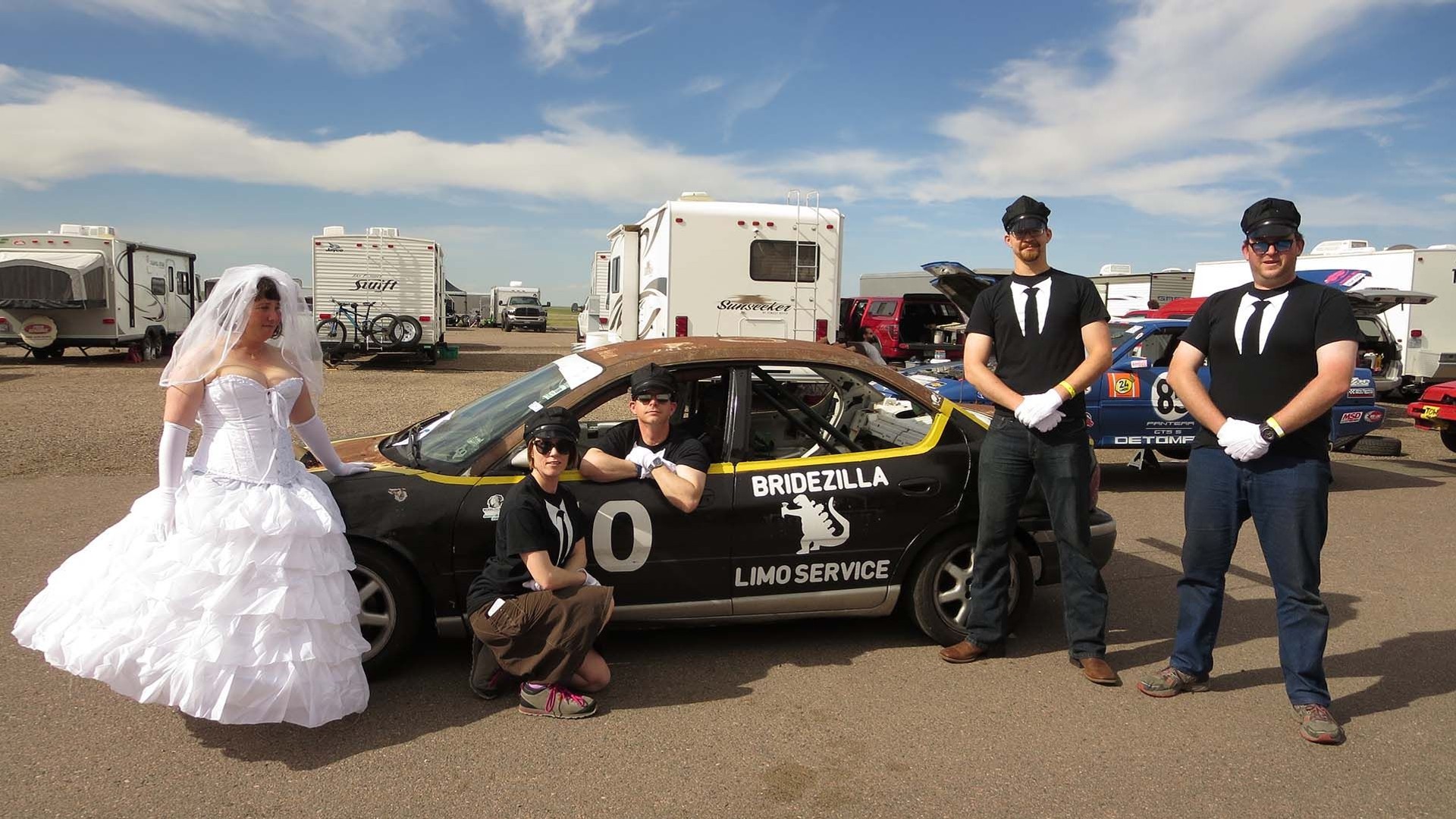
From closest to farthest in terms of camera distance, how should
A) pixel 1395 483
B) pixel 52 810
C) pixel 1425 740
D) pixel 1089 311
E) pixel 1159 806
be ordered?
pixel 52 810, pixel 1159 806, pixel 1425 740, pixel 1089 311, pixel 1395 483

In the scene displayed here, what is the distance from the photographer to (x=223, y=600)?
3.18 meters

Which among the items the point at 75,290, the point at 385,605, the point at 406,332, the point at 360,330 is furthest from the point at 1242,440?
the point at 75,290

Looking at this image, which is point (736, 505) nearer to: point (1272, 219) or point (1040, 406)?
point (1040, 406)

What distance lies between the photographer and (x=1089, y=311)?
3998 mm

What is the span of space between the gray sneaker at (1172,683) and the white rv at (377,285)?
734 inches

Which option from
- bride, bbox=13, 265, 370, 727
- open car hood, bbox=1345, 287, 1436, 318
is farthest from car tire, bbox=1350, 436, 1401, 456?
bride, bbox=13, 265, 370, 727

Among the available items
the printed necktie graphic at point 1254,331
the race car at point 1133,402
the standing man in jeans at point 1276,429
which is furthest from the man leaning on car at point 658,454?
the race car at point 1133,402

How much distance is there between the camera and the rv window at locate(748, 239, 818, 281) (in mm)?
11711

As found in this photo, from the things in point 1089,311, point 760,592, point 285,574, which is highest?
point 1089,311

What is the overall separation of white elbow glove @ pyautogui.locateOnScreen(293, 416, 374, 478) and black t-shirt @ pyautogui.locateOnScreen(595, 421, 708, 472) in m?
1.04

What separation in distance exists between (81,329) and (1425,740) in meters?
22.4

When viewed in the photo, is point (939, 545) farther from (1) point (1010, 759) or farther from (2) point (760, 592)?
(1) point (1010, 759)

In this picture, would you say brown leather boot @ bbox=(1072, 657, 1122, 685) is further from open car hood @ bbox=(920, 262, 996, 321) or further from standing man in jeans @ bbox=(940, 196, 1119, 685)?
open car hood @ bbox=(920, 262, 996, 321)

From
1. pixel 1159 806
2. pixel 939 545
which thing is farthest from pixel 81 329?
pixel 1159 806
